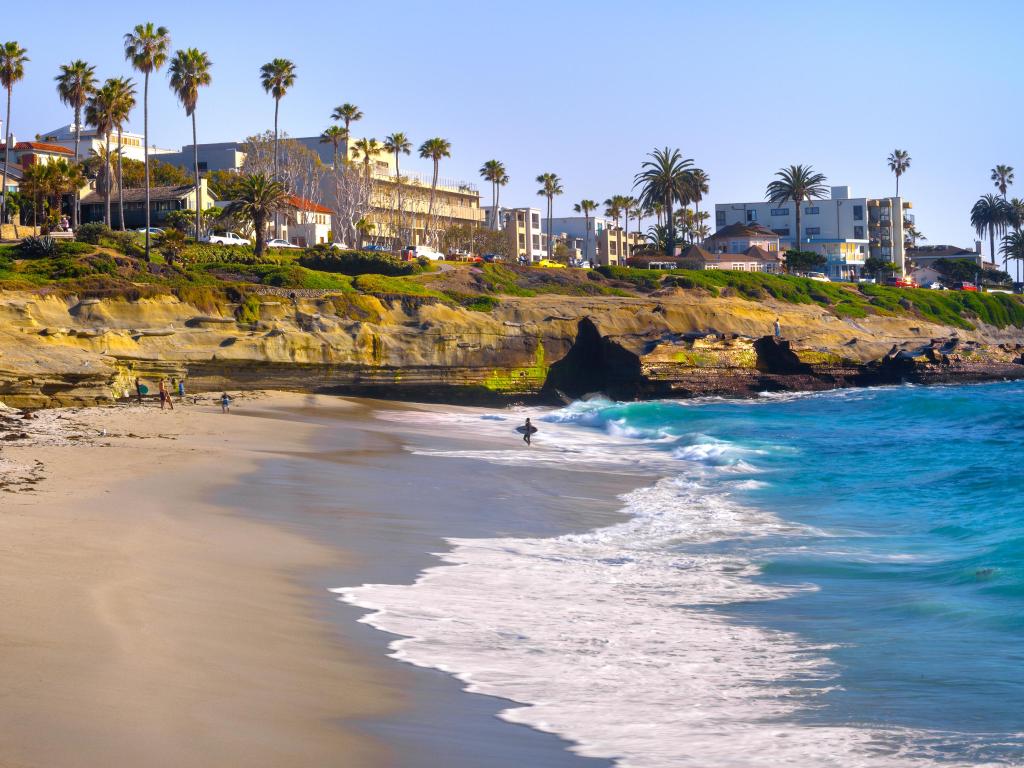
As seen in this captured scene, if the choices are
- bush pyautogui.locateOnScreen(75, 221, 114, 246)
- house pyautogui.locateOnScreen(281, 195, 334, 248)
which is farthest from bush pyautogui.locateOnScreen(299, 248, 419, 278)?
house pyautogui.locateOnScreen(281, 195, 334, 248)

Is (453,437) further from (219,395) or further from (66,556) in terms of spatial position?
(66,556)

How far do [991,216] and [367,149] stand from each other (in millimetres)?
104686

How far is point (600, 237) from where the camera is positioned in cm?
14025

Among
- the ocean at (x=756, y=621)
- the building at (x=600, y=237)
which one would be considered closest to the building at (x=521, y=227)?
the building at (x=600, y=237)

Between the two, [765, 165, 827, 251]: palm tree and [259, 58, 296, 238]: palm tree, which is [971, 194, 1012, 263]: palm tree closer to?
[765, 165, 827, 251]: palm tree

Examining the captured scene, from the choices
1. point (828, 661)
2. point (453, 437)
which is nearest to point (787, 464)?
point (453, 437)

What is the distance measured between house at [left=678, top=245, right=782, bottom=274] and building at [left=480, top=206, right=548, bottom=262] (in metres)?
24.0

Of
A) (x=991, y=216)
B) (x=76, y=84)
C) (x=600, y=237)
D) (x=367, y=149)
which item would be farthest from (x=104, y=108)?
(x=991, y=216)

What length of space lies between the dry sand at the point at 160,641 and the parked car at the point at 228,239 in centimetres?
4877

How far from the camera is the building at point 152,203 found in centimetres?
8119

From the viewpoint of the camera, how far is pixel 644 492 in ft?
78.7

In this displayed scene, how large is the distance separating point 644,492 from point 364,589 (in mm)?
12107

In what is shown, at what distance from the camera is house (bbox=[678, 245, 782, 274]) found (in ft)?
313

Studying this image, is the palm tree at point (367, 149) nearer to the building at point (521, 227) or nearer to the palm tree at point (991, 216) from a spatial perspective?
the building at point (521, 227)
